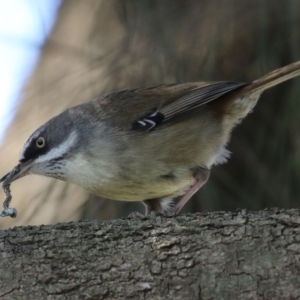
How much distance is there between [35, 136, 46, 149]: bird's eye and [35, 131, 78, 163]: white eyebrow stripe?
9 centimetres

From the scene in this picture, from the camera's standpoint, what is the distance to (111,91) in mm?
5551

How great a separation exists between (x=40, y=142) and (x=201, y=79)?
4.45ft

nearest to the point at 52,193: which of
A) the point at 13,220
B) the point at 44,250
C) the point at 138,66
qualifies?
the point at 13,220

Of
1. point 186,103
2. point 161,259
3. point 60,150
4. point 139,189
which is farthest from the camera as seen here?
point 186,103

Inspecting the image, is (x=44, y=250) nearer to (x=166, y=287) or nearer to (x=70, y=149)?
(x=166, y=287)

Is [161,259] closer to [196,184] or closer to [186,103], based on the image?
[196,184]

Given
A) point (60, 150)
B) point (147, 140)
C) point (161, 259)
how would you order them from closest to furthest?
point (161, 259) < point (147, 140) < point (60, 150)

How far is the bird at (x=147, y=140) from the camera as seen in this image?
15.1 feet

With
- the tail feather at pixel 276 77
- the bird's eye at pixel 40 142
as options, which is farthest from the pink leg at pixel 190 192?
the bird's eye at pixel 40 142

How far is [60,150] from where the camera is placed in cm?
489

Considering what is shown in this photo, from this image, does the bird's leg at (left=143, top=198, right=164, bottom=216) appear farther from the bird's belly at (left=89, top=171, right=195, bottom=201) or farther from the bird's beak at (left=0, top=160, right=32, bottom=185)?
the bird's beak at (left=0, top=160, right=32, bottom=185)

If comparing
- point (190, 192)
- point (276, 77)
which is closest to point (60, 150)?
point (190, 192)

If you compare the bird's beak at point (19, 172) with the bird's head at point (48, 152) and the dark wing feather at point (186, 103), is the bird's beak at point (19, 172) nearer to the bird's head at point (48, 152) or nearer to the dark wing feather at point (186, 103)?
the bird's head at point (48, 152)

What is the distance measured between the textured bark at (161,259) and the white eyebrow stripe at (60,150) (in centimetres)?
163
